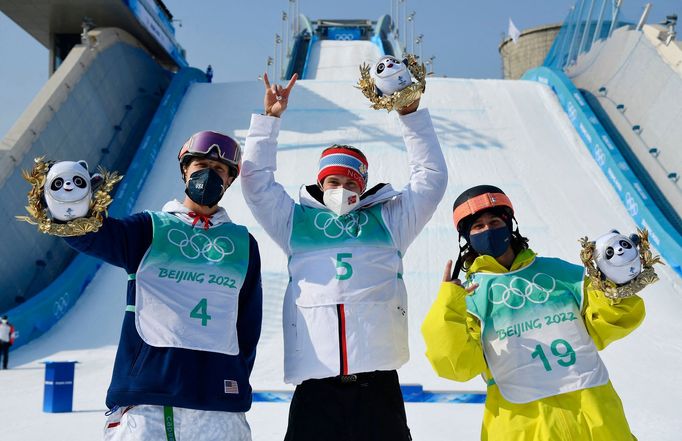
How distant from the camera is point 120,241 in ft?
6.91

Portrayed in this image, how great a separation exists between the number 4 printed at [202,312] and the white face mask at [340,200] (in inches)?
24.3

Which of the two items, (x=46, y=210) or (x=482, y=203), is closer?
(x=46, y=210)

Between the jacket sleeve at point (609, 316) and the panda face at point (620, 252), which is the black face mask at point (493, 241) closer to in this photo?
the jacket sleeve at point (609, 316)

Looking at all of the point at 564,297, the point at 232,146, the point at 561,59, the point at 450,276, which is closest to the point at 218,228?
the point at 232,146

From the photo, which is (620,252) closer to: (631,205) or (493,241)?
(493,241)

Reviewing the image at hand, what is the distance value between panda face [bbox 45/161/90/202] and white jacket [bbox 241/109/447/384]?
30.5 inches

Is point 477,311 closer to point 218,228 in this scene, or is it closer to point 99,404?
point 218,228

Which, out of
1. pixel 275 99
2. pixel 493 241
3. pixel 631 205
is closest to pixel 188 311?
pixel 275 99

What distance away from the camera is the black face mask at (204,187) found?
2.25 metres

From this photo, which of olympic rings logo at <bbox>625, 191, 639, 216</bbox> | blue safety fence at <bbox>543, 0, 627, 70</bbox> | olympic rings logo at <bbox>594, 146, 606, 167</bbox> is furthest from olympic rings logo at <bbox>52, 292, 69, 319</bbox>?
blue safety fence at <bbox>543, 0, 627, 70</bbox>

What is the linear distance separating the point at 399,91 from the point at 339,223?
56 cm

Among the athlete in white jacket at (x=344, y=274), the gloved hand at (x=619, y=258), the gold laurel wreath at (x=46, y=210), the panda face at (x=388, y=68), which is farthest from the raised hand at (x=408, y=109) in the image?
the gold laurel wreath at (x=46, y=210)

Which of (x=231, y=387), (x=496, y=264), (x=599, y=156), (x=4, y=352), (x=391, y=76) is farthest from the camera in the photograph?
(x=599, y=156)

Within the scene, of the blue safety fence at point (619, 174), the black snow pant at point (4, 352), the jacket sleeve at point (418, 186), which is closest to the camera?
the jacket sleeve at point (418, 186)
